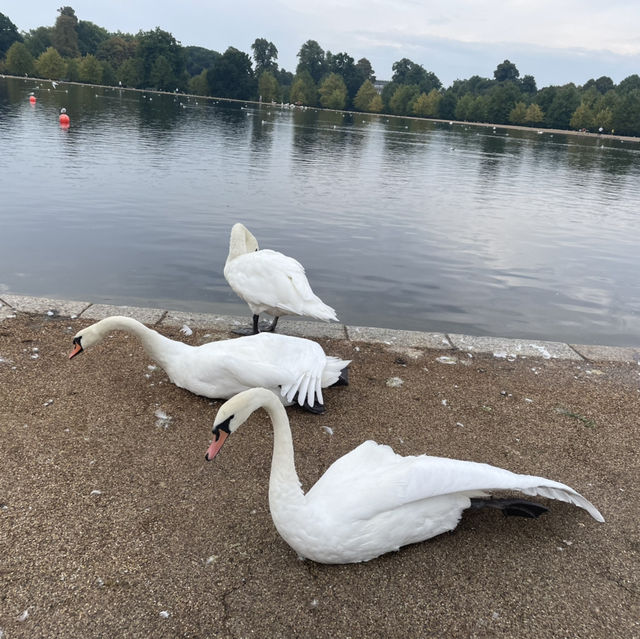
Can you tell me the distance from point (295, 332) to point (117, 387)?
2.38 metres

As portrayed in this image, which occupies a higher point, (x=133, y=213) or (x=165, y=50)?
(x=165, y=50)

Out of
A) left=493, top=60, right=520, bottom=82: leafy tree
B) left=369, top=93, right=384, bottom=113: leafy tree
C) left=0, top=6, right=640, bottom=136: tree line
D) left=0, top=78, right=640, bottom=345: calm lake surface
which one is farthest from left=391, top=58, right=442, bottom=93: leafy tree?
left=0, top=78, right=640, bottom=345: calm lake surface

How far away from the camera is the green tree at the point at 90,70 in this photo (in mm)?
107938

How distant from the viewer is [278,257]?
6.30 m

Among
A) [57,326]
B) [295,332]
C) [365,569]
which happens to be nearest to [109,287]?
[57,326]

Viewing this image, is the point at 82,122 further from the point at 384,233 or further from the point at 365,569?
the point at 365,569

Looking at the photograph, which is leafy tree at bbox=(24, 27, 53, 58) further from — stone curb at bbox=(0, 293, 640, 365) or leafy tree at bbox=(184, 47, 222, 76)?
stone curb at bbox=(0, 293, 640, 365)

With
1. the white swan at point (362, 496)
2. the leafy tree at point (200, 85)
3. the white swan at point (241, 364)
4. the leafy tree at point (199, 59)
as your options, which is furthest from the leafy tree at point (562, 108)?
the leafy tree at point (199, 59)

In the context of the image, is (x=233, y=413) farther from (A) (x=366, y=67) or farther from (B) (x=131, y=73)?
(A) (x=366, y=67)

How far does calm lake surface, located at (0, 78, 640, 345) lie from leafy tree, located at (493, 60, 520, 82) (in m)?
153

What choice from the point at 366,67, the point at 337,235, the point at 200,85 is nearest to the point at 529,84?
the point at 366,67

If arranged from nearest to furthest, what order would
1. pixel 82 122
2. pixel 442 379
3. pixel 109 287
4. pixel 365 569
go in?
pixel 365 569, pixel 442 379, pixel 109 287, pixel 82 122

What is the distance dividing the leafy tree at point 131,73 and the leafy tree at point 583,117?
3298 inches

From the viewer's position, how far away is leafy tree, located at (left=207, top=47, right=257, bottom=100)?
119 m
